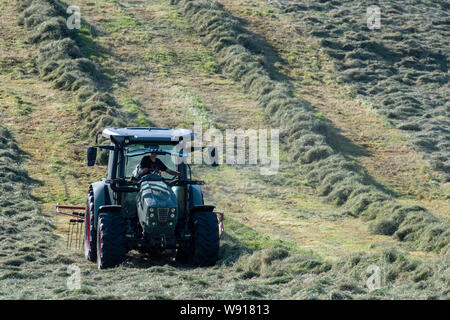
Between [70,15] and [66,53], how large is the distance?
6223mm

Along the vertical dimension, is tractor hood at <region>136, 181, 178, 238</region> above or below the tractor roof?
below

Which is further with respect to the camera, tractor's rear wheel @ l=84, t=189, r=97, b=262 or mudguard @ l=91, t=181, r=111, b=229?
mudguard @ l=91, t=181, r=111, b=229

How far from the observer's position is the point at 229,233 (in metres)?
18.1

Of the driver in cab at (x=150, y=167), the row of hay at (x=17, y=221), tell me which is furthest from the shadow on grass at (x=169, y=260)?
the row of hay at (x=17, y=221)

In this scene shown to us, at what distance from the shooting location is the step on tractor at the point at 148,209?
40.9ft

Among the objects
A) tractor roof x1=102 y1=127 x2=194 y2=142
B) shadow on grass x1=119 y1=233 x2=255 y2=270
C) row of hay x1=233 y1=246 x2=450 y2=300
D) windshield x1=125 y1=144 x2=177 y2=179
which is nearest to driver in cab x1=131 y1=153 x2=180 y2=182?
windshield x1=125 y1=144 x2=177 y2=179

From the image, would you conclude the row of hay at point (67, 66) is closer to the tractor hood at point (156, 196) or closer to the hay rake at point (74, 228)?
the hay rake at point (74, 228)

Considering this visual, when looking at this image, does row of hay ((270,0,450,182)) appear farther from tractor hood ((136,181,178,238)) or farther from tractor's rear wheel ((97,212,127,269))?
tractor's rear wheel ((97,212,127,269))

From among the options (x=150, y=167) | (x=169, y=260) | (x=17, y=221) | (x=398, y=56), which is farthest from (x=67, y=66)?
(x=169, y=260)

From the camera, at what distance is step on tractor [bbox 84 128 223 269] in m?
12.5

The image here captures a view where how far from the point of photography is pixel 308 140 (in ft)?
90.3

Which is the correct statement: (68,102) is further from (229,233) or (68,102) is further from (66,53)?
(229,233)

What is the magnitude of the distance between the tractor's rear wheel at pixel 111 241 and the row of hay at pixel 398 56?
17.3 m
